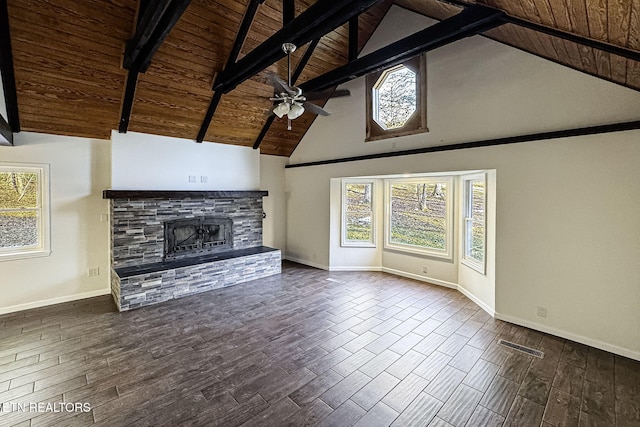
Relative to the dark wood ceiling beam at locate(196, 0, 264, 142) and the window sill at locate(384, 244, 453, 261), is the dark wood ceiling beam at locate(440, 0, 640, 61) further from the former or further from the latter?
the window sill at locate(384, 244, 453, 261)

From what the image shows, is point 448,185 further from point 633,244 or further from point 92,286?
point 92,286

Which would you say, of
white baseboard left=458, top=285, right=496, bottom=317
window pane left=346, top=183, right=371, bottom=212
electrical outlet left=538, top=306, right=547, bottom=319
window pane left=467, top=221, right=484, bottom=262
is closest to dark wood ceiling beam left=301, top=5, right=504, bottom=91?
window pane left=346, top=183, right=371, bottom=212

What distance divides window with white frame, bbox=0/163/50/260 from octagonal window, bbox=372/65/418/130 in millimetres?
5693

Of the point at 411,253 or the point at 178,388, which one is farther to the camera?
the point at 411,253

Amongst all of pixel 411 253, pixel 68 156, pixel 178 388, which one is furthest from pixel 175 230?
pixel 411 253

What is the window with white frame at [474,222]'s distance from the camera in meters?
4.60

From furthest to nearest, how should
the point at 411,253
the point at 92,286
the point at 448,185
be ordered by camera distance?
the point at 411,253
the point at 448,185
the point at 92,286

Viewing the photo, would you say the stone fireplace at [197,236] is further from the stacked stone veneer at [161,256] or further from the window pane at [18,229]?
the window pane at [18,229]

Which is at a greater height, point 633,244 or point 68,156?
point 68,156

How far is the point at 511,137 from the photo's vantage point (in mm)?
3916

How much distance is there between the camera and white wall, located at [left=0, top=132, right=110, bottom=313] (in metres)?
4.43

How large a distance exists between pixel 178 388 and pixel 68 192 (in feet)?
13.2

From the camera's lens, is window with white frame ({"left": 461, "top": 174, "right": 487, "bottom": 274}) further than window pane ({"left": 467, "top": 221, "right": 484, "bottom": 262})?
No

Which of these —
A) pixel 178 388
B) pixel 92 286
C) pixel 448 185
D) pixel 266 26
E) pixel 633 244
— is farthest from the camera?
pixel 448 185
